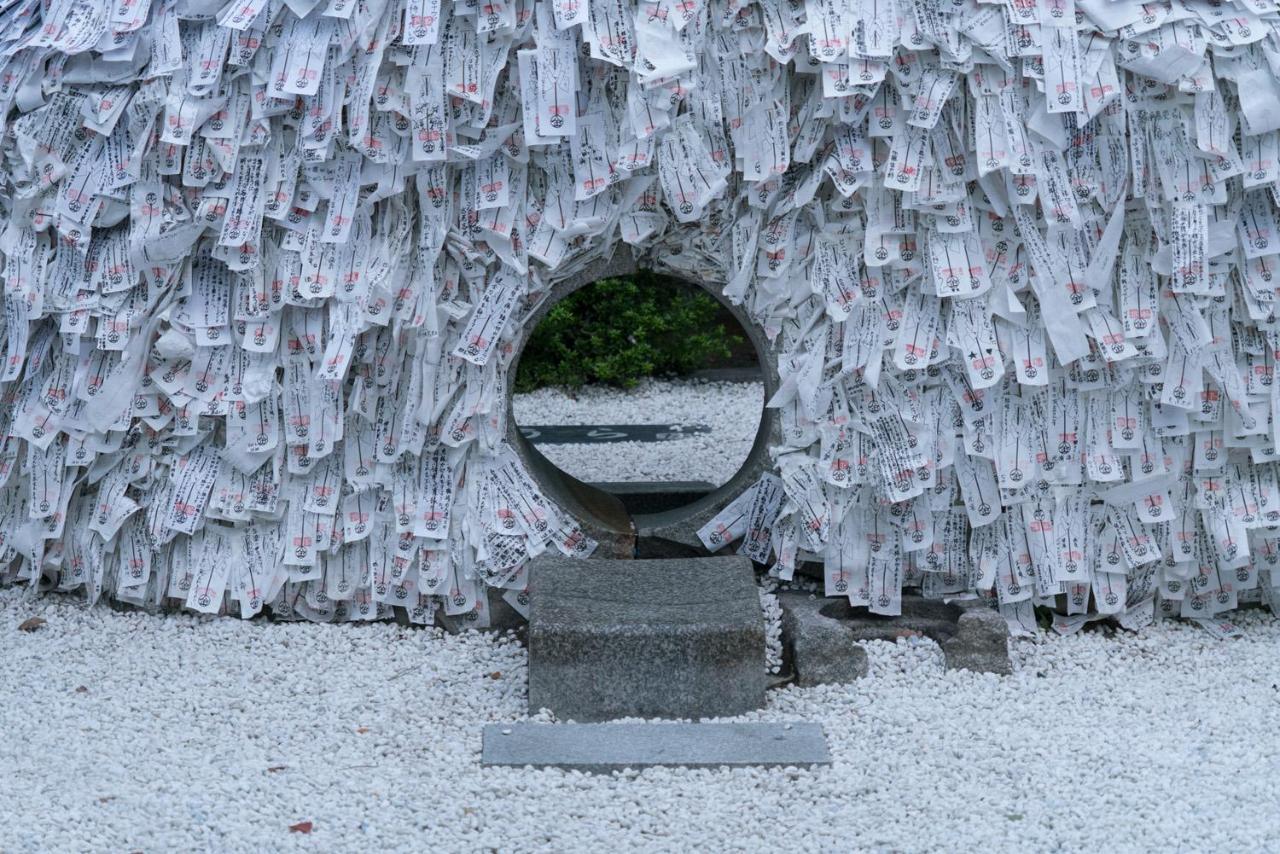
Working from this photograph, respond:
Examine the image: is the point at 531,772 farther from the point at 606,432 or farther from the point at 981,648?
the point at 606,432

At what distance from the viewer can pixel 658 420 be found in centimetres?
642

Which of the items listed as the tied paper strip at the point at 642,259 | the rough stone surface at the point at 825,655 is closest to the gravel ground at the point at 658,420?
the tied paper strip at the point at 642,259

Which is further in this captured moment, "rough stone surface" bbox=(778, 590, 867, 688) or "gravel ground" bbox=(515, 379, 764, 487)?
"gravel ground" bbox=(515, 379, 764, 487)

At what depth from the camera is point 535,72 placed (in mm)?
3502

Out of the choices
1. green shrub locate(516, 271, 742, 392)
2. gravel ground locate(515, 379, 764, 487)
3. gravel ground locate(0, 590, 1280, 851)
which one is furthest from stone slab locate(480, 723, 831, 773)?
green shrub locate(516, 271, 742, 392)

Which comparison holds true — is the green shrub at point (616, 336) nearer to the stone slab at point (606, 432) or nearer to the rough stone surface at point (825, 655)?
the stone slab at point (606, 432)

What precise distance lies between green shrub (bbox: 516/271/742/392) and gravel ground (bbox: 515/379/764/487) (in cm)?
10

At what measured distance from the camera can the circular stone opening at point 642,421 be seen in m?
4.17

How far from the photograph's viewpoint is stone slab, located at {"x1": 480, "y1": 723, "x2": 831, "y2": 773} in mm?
3115

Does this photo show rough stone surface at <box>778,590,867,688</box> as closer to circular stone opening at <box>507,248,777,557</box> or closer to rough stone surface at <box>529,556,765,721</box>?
rough stone surface at <box>529,556,765,721</box>

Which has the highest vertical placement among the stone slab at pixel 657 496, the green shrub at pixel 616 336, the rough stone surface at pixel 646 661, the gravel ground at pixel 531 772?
the green shrub at pixel 616 336

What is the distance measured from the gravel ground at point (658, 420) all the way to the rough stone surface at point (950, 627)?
1504 mm

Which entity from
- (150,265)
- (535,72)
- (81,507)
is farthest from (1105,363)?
(81,507)

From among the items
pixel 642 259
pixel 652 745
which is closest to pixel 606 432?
pixel 642 259
